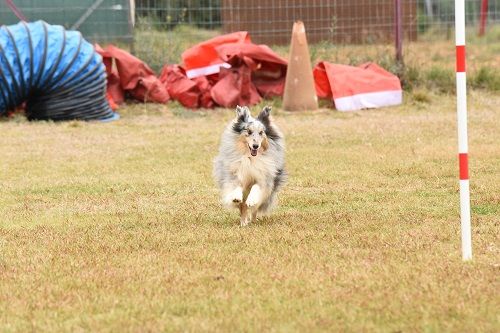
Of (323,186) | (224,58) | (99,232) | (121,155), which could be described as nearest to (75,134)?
(121,155)

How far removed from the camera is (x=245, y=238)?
6.52 m

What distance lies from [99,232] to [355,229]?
5.55 ft

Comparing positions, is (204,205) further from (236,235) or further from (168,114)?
(168,114)

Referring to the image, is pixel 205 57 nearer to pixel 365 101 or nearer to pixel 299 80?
pixel 299 80

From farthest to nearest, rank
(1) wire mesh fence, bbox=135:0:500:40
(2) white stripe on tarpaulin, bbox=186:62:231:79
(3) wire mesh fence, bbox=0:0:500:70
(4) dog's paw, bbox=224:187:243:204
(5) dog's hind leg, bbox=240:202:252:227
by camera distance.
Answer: (1) wire mesh fence, bbox=135:0:500:40 → (3) wire mesh fence, bbox=0:0:500:70 → (2) white stripe on tarpaulin, bbox=186:62:231:79 → (5) dog's hind leg, bbox=240:202:252:227 → (4) dog's paw, bbox=224:187:243:204

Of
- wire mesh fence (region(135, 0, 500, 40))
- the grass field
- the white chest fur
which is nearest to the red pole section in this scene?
wire mesh fence (region(135, 0, 500, 40))

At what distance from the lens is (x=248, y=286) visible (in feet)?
17.0

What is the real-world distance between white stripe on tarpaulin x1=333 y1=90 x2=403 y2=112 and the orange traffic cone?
0.36m

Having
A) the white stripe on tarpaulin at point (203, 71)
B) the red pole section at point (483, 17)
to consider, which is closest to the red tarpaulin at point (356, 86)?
the white stripe on tarpaulin at point (203, 71)

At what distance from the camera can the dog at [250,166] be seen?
728 cm

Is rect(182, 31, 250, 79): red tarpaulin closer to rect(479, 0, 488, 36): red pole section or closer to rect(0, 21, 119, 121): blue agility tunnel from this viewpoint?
rect(0, 21, 119, 121): blue agility tunnel

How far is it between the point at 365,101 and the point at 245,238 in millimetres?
8007

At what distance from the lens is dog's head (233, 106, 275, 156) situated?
7289mm

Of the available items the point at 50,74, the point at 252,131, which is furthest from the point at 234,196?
the point at 50,74
